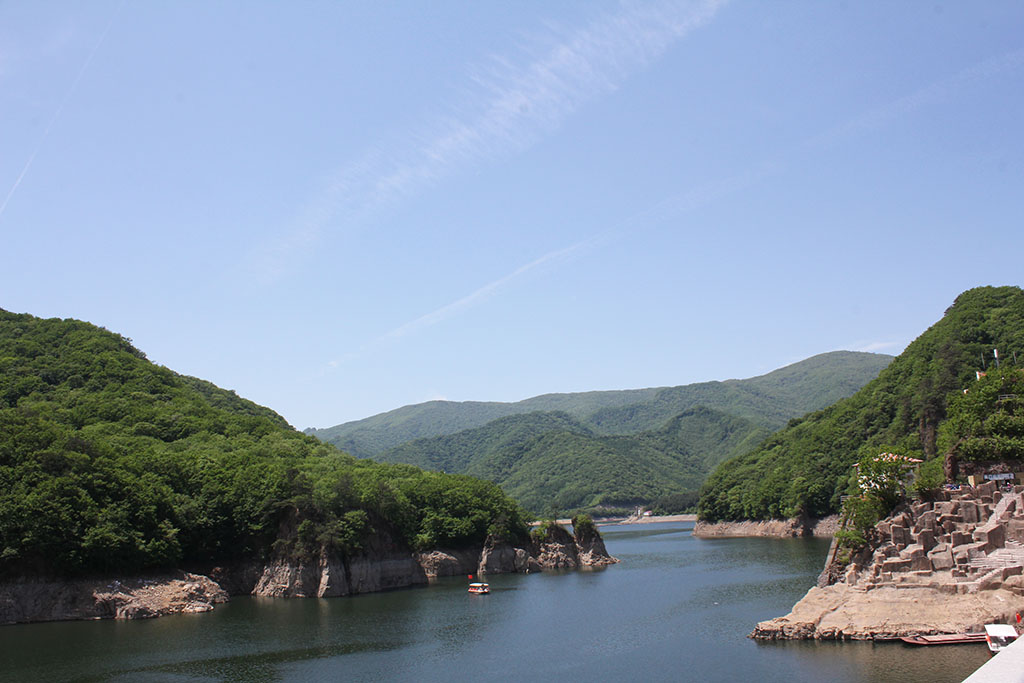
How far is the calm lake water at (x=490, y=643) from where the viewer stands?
40562 mm

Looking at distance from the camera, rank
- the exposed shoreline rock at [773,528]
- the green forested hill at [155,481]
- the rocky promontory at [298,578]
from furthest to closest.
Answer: the exposed shoreline rock at [773,528], the green forested hill at [155,481], the rocky promontory at [298,578]

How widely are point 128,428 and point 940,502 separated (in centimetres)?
8376

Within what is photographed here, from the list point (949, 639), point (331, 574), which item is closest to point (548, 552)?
point (331, 574)

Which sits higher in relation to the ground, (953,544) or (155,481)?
(155,481)

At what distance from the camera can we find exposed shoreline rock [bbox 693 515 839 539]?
131 m

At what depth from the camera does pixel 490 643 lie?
52125 mm

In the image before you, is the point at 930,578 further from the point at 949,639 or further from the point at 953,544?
the point at 949,639

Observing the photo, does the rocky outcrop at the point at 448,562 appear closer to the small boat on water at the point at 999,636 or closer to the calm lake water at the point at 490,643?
the calm lake water at the point at 490,643

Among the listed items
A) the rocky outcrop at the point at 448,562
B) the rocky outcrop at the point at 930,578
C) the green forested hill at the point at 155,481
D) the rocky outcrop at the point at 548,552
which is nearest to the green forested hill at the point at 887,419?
the rocky outcrop at the point at 548,552

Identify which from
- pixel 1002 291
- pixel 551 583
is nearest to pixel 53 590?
pixel 551 583

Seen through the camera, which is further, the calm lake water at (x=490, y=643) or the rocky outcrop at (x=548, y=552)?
the rocky outcrop at (x=548, y=552)

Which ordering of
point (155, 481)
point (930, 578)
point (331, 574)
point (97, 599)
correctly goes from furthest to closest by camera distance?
point (155, 481)
point (331, 574)
point (97, 599)
point (930, 578)

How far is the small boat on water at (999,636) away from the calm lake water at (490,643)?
2.58ft

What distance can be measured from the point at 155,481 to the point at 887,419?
114790 mm
